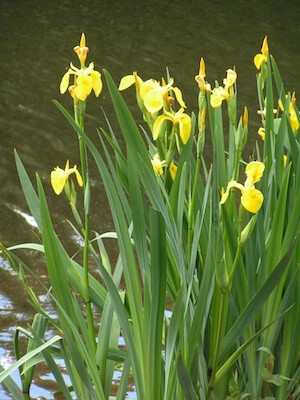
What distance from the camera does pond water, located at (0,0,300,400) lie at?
9.30ft

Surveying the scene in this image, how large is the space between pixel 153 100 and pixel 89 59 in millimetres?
4094

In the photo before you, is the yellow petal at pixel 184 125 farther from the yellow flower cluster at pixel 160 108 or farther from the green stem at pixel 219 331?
the green stem at pixel 219 331

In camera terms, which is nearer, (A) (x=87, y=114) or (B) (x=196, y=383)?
(B) (x=196, y=383)

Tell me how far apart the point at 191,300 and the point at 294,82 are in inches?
155

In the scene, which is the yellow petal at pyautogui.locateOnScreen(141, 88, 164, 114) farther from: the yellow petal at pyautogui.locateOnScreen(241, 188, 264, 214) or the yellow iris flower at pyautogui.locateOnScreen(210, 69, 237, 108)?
the yellow petal at pyautogui.locateOnScreen(241, 188, 264, 214)

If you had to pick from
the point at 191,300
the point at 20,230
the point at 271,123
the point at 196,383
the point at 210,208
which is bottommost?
the point at 20,230

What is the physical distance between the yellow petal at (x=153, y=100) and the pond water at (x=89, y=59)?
88 centimetres

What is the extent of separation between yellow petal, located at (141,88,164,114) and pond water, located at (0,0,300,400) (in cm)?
88

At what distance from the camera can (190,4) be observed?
7445 mm

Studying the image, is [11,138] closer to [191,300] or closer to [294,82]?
[294,82]

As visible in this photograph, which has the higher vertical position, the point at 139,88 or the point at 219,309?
the point at 139,88

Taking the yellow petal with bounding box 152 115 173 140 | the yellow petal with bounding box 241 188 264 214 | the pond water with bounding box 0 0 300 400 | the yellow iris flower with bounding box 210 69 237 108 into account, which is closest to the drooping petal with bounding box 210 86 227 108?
the yellow iris flower with bounding box 210 69 237 108

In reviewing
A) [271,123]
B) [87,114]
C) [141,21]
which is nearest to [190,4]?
[141,21]

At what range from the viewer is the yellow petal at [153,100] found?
1.20m
